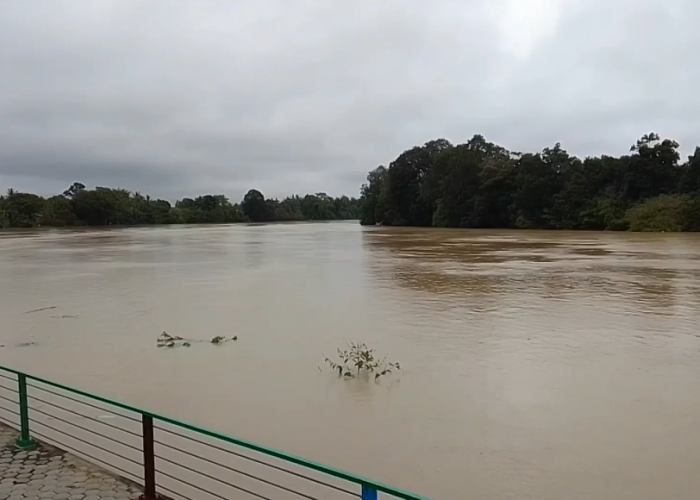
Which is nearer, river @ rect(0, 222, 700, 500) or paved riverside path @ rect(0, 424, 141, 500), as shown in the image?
paved riverside path @ rect(0, 424, 141, 500)

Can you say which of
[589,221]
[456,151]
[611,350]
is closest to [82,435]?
[611,350]

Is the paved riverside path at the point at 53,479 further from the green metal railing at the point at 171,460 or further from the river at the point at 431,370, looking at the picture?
the river at the point at 431,370

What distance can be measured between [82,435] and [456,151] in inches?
2347

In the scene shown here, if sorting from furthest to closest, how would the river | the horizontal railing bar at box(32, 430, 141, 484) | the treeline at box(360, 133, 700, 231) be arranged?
the treeline at box(360, 133, 700, 231) → the river → the horizontal railing bar at box(32, 430, 141, 484)

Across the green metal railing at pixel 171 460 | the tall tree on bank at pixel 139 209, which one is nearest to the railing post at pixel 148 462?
the green metal railing at pixel 171 460

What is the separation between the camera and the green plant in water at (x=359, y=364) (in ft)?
20.1

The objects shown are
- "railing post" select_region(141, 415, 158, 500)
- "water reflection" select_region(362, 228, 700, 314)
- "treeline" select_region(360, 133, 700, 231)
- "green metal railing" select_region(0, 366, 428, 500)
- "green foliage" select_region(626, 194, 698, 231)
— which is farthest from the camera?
"treeline" select_region(360, 133, 700, 231)

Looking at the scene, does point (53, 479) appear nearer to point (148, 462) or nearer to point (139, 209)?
point (148, 462)

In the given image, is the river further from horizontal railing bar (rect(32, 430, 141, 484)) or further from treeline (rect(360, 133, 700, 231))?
treeline (rect(360, 133, 700, 231))

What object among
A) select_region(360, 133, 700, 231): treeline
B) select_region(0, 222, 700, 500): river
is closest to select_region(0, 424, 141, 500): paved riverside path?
select_region(0, 222, 700, 500): river

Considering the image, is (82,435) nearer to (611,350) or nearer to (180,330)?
(180,330)

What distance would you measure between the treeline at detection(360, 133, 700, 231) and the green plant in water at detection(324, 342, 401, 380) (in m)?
41.2

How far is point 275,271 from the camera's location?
16594 millimetres

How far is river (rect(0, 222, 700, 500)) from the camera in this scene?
13.1ft
